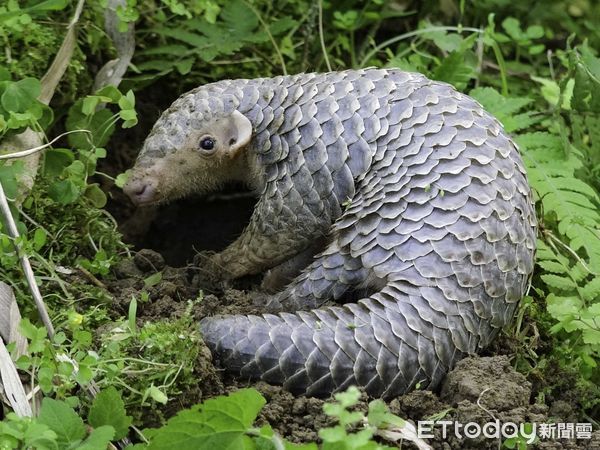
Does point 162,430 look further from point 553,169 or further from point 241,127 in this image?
point 553,169

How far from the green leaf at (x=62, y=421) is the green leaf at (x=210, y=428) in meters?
0.29

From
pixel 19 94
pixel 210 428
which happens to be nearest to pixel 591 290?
pixel 210 428

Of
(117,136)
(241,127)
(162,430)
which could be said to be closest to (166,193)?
(241,127)

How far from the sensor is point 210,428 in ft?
9.49

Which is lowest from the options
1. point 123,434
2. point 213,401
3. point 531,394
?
point 531,394

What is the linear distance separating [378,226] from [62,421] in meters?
Result: 1.51

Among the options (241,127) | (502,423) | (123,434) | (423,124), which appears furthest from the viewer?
(241,127)

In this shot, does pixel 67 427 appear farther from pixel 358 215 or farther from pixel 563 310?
pixel 563 310

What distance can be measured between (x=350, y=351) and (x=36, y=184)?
1.71m

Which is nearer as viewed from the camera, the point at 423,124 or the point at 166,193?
the point at 423,124

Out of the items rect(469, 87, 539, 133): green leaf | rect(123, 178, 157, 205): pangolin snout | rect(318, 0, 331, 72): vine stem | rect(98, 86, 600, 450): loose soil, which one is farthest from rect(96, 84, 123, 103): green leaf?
rect(469, 87, 539, 133): green leaf

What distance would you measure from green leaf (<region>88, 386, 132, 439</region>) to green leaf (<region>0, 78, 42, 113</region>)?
146 cm

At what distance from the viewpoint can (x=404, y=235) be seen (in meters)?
3.81

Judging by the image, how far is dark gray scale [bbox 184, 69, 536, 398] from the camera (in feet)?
11.7
